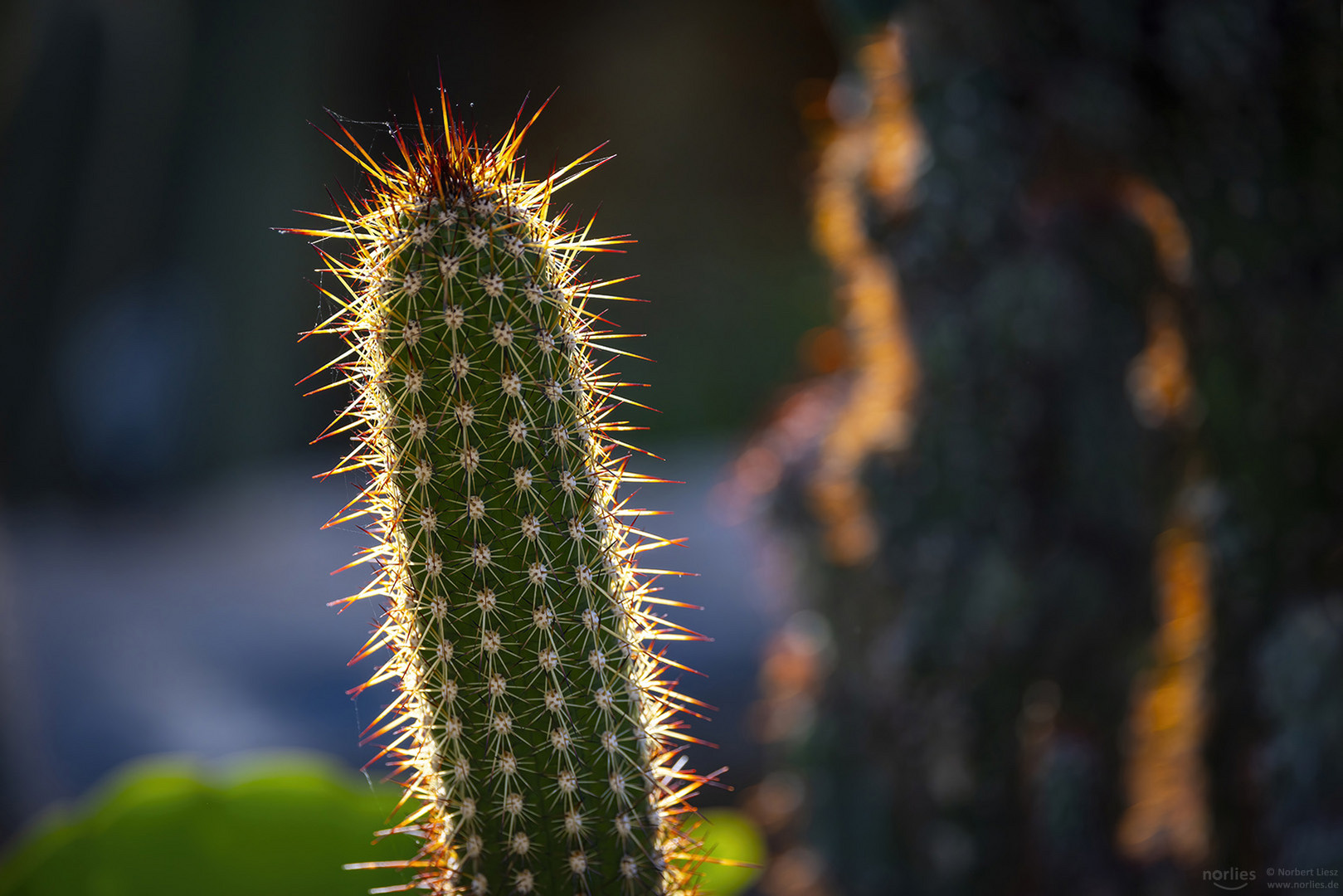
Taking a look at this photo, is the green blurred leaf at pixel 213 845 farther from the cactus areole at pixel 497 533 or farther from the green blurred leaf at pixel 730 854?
the cactus areole at pixel 497 533

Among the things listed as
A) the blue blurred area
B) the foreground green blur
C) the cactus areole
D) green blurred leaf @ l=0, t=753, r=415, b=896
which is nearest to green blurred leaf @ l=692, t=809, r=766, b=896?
the foreground green blur

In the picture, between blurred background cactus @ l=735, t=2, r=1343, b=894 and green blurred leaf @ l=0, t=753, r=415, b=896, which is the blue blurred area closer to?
blurred background cactus @ l=735, t=2, r=1343, b=894

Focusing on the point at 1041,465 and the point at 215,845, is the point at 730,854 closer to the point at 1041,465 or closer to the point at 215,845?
the point at 215,845

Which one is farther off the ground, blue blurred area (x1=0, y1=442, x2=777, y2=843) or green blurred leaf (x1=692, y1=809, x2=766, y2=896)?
blue blurred area (x1=0, y1=442, x2=777, y2=843)

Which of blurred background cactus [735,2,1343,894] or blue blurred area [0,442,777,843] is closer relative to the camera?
blurred background cactus [735,2,1343,894]

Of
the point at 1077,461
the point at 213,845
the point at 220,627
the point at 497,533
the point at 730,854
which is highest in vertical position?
the point at 220,627

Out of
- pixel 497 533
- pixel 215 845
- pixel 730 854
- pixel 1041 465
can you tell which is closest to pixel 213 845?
pixel 215 845

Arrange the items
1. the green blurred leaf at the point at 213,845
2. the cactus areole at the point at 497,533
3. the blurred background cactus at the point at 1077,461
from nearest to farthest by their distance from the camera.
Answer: the cactus areole at the point at 497,533
the green blurred leaf at the point at 213,845
the blurred background cactus at the point at 1077,461

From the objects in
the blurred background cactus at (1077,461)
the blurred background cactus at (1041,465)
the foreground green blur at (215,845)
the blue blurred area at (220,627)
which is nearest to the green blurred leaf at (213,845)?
the foreground green blur at (215,845)
